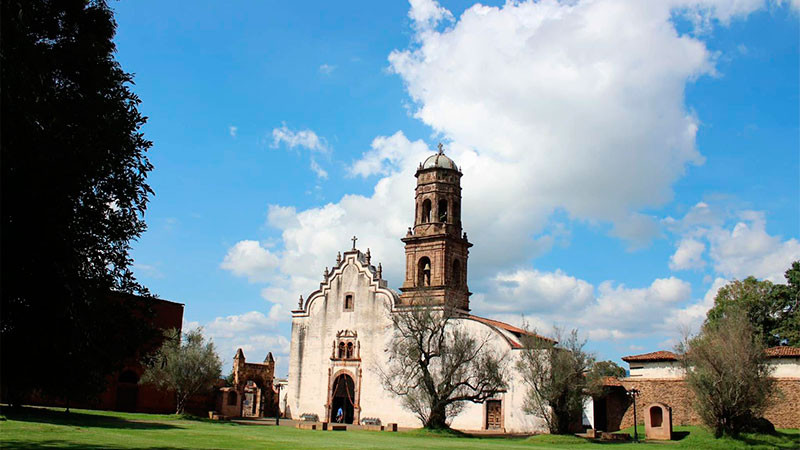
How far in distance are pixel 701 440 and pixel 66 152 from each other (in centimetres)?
3050

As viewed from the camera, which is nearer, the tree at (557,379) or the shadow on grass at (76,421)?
the shadow on grass at (76,421)

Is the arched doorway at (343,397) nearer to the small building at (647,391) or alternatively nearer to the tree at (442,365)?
the tree at (442,365)

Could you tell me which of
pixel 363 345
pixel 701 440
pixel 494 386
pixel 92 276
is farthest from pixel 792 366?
pixel 92 276

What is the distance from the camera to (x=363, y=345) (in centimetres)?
4803

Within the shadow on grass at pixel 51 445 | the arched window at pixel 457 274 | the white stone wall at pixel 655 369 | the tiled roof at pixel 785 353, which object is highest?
the arched window at pixel 457 274

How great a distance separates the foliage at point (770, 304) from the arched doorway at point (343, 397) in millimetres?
29305

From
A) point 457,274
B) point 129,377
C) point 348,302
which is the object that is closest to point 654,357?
point 457,274

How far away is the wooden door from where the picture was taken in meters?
41.3

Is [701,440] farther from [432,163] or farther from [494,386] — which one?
[432,163]

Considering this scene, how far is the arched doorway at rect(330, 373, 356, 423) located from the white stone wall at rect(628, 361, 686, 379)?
19730mm

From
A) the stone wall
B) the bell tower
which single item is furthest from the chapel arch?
the stone wall

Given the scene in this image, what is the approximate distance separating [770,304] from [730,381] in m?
27.6

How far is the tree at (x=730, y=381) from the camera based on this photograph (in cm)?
3116

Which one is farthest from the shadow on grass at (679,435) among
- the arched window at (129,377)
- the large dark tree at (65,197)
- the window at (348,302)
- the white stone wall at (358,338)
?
the arched window at (129,377)
